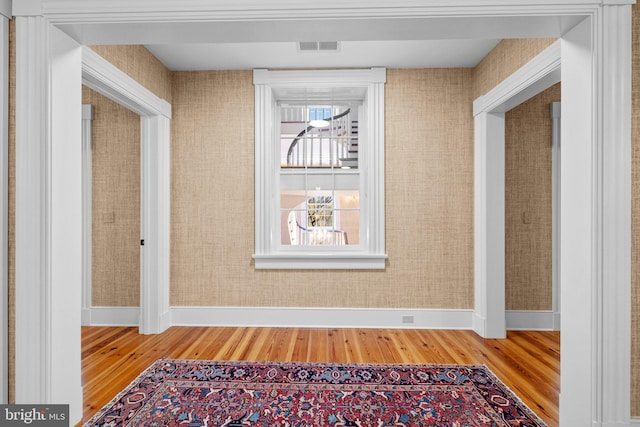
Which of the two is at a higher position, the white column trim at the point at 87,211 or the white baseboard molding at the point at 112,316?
the white column trim at the point at 87,211

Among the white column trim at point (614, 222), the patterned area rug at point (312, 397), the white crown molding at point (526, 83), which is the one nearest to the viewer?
the white column trim at point (614, 222)

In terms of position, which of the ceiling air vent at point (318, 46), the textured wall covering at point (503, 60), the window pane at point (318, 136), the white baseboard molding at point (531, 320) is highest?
the ceiling air vent at point (318, 46)

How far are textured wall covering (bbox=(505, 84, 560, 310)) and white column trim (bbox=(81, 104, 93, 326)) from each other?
14.1 feet

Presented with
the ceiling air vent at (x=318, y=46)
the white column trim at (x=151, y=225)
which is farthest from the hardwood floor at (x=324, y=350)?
the ceiling air vent at (x=318, y=46)

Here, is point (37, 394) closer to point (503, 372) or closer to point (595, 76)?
point (503, 372)

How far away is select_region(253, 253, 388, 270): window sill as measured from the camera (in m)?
3.69

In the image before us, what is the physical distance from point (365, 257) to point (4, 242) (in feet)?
9.13

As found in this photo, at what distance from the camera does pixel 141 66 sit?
3.16 metres

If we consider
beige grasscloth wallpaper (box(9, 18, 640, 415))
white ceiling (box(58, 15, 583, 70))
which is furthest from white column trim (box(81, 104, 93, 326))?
white ceiling (box(58, 15, 583, 70))

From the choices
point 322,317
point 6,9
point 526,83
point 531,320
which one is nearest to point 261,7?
point 6,9

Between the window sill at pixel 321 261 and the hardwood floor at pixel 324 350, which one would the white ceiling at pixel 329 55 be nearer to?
the window sill at pixel 321 261

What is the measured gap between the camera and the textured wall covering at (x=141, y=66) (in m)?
2.74

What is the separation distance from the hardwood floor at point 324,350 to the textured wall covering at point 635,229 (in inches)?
25.8

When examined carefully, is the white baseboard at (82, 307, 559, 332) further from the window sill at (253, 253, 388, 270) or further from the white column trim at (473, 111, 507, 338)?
the window sill at (253, 253, 388, 270)
